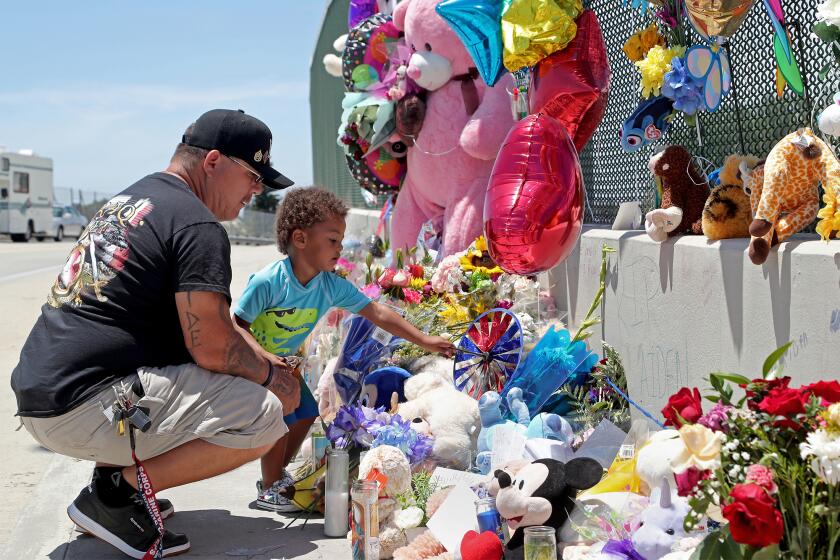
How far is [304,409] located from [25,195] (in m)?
32.6

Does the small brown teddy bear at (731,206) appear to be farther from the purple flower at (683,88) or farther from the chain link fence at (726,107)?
the purple flower at (683,88)

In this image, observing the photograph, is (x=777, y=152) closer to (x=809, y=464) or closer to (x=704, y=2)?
(x=704, y=2)

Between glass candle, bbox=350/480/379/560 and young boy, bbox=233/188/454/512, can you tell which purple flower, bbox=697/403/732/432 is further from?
young boy, bbox=233/188/454/512

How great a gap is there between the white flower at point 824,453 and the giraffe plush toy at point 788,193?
124 centimetres

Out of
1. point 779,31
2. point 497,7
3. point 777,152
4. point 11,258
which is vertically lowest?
point 11,258

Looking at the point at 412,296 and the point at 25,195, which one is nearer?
the point at 412,296

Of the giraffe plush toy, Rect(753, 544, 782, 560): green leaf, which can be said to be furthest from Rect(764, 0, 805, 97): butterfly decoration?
Rect(753, 544, 782, 560): green leaf

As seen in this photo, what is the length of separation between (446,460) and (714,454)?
1.89m

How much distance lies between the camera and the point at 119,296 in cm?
348

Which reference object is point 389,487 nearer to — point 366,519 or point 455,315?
point 366,519

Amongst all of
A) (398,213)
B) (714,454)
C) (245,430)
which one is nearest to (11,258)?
(398,213)

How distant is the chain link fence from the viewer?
3.40m

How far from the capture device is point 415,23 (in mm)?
6789

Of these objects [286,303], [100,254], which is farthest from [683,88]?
[100,254]
